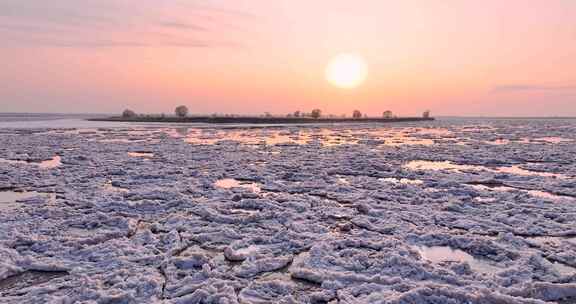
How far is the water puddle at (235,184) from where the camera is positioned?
816cm

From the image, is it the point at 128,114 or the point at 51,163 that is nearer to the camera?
the point at 51,163

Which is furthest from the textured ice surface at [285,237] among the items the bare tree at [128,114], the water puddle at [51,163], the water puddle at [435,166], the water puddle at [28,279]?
the bare tree at [128,114]

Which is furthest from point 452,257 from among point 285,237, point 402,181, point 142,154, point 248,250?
point 142,154

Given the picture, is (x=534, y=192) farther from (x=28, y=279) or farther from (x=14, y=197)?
(x=14, y=197)

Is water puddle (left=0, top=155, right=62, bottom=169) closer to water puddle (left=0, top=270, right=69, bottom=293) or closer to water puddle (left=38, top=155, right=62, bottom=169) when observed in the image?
water puddle (left=38, top=155, right=62, bottom=169)

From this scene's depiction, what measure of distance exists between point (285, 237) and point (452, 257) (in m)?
1.93

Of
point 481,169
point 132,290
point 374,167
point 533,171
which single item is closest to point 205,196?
point 132,290

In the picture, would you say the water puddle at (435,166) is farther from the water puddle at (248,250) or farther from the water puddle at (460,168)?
the water puddle at (248,250)

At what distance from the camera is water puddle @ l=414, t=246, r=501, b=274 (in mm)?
4113

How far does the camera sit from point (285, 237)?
16.2 ft

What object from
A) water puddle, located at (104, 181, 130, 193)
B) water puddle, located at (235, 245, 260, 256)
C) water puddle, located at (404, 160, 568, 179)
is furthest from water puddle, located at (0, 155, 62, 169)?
water puddle, located at (404, 160, 568, 179)

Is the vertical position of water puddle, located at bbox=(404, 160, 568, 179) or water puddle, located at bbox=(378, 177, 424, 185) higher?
water puddle, located at bbox=(404, 160, 568, 179)

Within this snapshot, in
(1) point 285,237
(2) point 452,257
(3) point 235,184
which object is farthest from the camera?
(3) point 235,184

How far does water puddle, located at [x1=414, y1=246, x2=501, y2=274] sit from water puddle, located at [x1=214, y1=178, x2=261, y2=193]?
3942 millimetres
